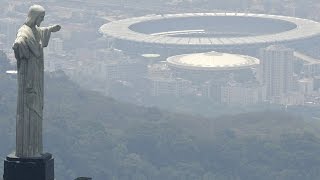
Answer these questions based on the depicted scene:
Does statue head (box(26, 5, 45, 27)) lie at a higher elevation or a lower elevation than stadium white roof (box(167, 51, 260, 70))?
higher

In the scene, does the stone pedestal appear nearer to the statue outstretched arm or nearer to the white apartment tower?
the statue outstretched arm

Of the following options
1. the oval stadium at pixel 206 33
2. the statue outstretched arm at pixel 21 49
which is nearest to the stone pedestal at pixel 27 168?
the statue outstretched arm at pixel 21 49

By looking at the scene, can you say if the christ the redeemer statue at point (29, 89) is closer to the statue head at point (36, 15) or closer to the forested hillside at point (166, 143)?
the statue head at point (36, 15)

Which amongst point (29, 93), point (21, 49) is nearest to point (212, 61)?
point (29, 93)

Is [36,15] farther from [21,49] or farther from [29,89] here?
[29,89]

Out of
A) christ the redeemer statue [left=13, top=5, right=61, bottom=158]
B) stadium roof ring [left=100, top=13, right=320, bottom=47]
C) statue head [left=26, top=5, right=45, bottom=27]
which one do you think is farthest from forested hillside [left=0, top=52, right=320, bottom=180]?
christ the redeemer statue [left=13, top=5, right=61, bottom=158]

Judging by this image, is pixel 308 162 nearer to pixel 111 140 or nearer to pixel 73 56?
pixel 111 140
